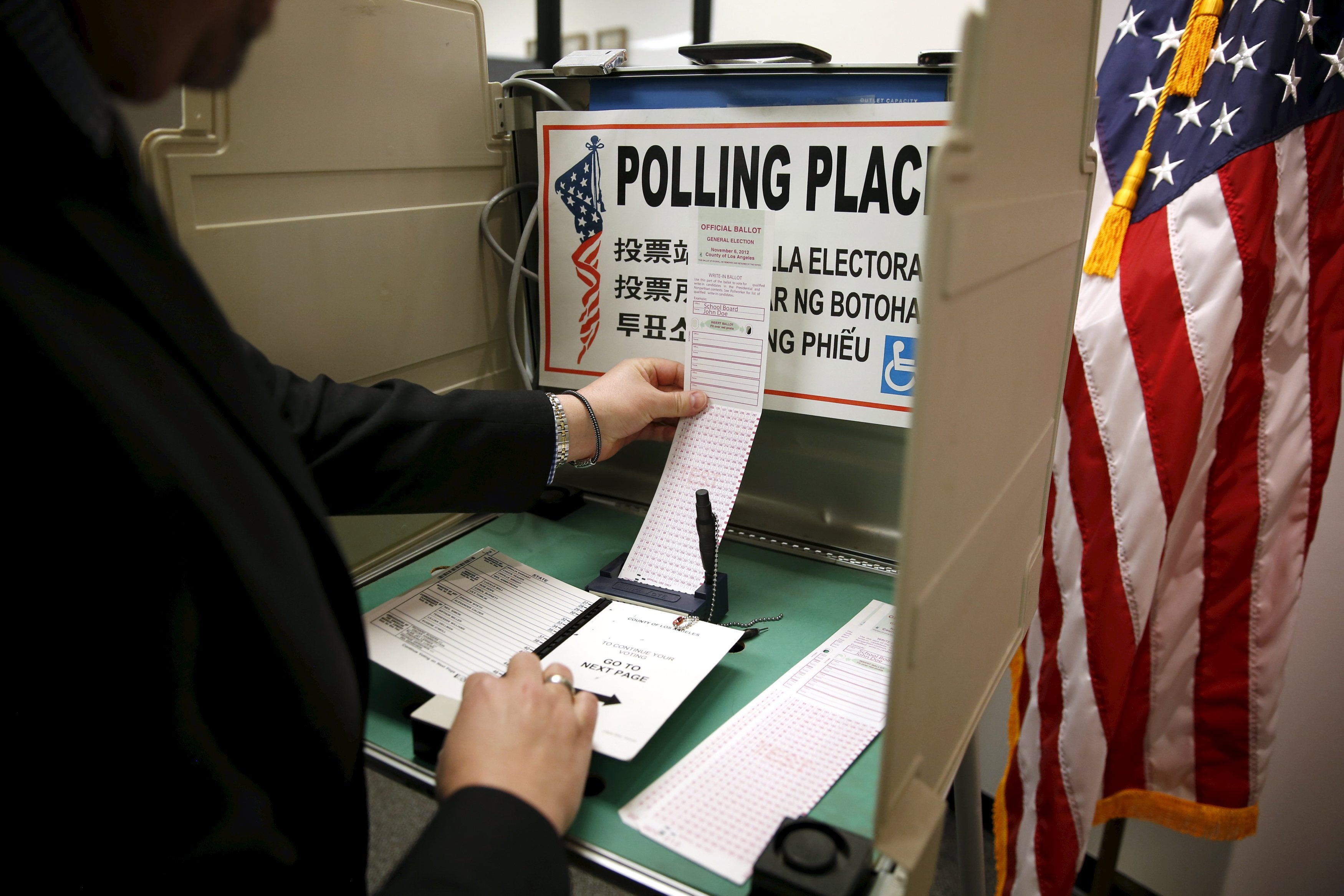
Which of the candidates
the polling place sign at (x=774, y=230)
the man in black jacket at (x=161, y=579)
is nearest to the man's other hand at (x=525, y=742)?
the man in black jacket at (x=161, y=579)

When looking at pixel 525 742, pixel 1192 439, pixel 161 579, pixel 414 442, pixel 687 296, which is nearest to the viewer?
pixel 161 579

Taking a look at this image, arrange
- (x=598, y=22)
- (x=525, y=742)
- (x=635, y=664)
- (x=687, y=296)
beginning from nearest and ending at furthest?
(x=525, y=742)
(x=635, y=664)
(x=687, y=296)
(x=598, y=22)

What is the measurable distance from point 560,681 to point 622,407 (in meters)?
0.38

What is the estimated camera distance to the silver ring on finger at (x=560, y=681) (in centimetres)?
66

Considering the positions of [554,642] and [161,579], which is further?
[554,642]

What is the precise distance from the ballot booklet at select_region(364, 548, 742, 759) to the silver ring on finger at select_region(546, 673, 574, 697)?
0.03 meters

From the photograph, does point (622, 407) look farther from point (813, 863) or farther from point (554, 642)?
point (813, 863)

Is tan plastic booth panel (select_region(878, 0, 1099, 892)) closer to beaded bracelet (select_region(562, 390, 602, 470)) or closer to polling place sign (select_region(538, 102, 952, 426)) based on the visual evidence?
polling place sign (select_region(538, 102, 952, 426))

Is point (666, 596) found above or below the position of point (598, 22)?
below

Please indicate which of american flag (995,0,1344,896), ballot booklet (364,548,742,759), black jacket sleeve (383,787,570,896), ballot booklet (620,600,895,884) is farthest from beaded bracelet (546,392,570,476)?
american flag (995,0,1344,896)

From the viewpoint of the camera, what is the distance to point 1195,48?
3.55 ft

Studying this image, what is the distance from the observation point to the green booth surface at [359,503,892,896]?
611 millimetres

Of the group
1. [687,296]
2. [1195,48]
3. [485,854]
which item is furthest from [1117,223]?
[485,854]

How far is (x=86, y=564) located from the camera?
430mm
